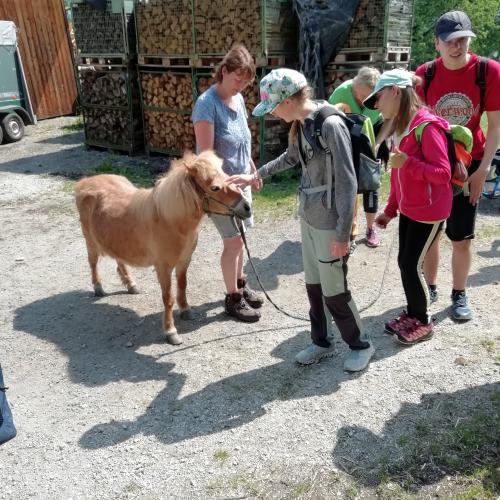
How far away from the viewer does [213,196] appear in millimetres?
3453

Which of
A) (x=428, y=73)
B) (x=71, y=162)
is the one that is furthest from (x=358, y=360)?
(x=71, y=162)

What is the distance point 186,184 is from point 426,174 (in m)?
1.67

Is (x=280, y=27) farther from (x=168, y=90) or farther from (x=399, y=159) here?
(x=399, y=159)

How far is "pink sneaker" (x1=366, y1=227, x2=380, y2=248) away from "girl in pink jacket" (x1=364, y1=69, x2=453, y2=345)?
200 centimetres

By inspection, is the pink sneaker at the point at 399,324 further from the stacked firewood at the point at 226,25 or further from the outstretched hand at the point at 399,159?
the stacked firewood at the point at 226,25

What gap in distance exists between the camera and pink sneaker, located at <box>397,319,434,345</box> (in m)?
3.76

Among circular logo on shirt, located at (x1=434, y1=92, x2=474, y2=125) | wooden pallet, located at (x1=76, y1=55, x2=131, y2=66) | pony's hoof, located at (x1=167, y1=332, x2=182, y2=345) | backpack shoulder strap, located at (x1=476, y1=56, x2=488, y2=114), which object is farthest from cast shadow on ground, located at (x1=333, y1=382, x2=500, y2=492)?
wooden pallet, located at (x1=76, y1=55, x2=131, y2=66)

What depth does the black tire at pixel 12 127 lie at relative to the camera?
12.5 m

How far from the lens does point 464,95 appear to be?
349 centimetres

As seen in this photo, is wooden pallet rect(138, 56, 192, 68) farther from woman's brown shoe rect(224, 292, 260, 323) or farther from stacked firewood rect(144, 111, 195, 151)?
woman's brown shoe rect(224, 292, 260, 323)

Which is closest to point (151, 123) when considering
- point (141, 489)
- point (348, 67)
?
point (348, 67)

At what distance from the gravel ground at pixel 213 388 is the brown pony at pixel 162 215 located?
0.49 meters

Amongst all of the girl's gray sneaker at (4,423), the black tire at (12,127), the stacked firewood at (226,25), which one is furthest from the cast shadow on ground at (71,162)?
the girl's gray sneaker at (4,423)

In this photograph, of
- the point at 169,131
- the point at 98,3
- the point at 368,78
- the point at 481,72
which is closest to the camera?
the point at 481,72
